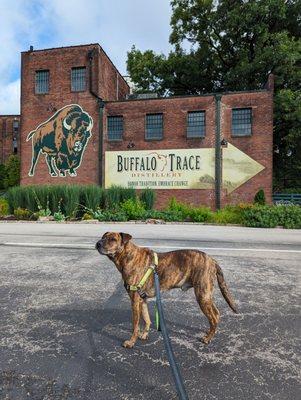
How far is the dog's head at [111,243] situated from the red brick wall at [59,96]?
23.3 metres

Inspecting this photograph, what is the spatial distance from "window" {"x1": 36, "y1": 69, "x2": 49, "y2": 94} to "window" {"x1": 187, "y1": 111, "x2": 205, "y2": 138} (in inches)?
499

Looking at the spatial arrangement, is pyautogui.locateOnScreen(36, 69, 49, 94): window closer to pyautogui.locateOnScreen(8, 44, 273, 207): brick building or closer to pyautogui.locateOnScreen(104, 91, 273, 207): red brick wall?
pyautogui.locateOnScreen(8, 44, 273, 207): brick building

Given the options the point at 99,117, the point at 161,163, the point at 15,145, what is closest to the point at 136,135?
the point at 161,163

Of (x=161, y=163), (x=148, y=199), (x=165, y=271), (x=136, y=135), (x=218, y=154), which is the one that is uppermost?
(x=136, y=135)

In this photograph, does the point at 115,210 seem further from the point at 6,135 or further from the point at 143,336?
the point at 6,135

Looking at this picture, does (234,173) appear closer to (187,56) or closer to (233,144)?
(233,144)

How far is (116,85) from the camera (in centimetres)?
3064

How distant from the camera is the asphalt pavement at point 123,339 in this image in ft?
8.23

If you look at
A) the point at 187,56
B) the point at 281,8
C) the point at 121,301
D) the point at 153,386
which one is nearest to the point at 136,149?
the point at 187,56

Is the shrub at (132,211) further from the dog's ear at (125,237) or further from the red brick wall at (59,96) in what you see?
the dog's ear at (125,237)

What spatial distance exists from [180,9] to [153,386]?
37865 millimetres

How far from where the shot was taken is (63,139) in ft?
87.4

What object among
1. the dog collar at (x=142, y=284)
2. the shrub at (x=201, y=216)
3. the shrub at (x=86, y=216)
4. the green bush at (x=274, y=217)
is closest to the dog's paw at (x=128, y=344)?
the dog collar at (x=142, y=284)

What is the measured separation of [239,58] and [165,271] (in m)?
34.0
